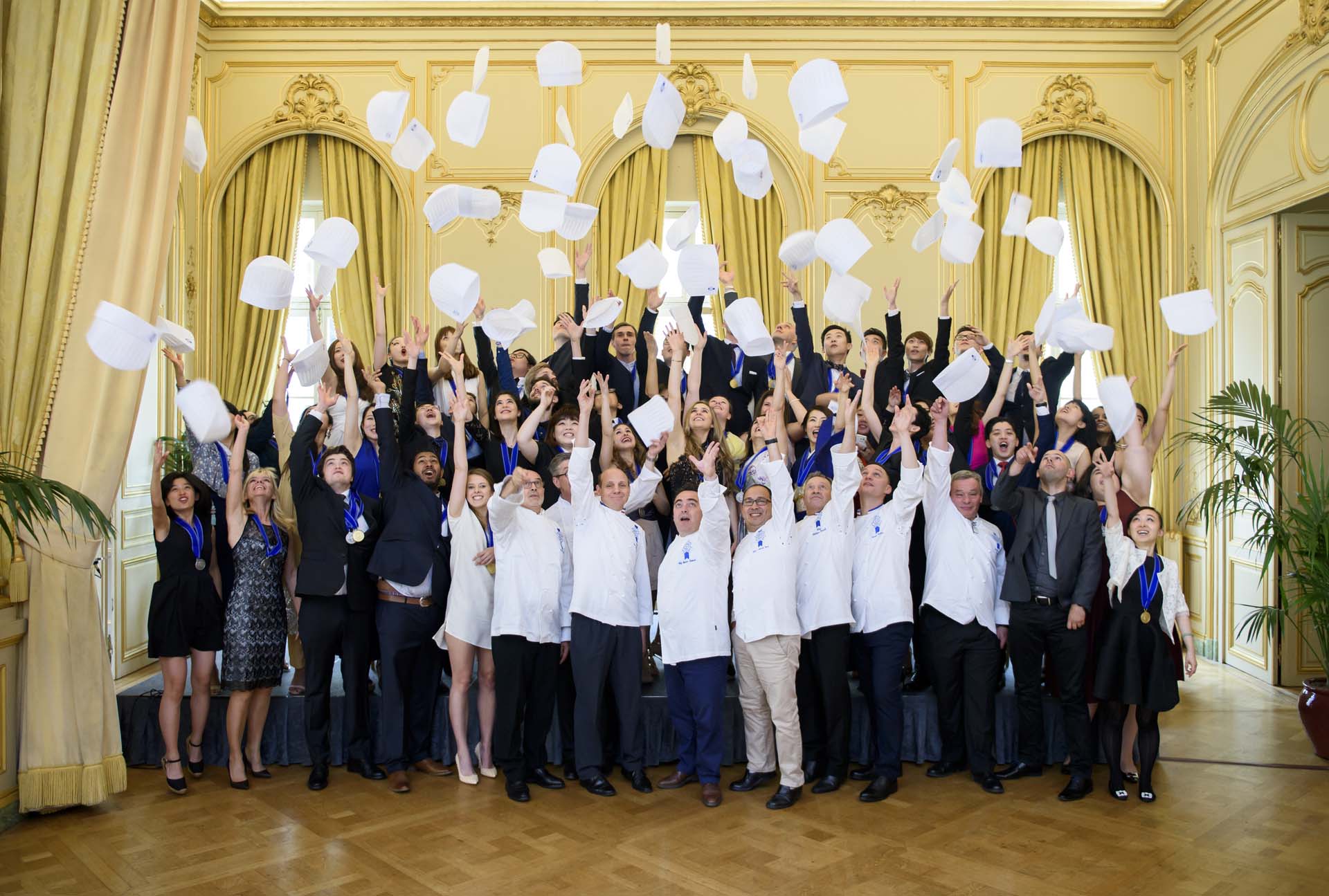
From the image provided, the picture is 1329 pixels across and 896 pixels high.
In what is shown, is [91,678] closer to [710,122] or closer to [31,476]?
[31,476]

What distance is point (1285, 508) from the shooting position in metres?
6.57

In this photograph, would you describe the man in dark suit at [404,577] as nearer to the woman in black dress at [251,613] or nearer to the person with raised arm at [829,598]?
the woman in black dress at [251,613]

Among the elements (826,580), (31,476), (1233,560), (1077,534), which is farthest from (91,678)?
(1233,560)

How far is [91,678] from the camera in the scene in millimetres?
4391

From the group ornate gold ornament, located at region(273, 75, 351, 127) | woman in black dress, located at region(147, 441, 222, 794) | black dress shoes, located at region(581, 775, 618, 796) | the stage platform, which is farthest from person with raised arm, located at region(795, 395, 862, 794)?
ornate gold ornament, located at region(273, 75, 351, 127)

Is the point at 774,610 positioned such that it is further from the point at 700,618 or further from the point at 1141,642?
the point at 1141,642

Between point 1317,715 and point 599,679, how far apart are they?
11.2 ft

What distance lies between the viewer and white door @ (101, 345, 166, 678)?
667 centimetres

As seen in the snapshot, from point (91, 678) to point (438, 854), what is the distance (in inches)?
67.0

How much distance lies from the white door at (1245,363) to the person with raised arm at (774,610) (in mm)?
3535

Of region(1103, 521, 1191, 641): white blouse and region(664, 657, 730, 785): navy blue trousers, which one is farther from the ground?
region(1103, 521, 1191, 641): white blouse

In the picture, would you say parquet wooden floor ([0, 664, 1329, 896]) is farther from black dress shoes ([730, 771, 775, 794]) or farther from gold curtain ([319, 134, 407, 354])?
gold curtain ([319, 134, 407, 354])

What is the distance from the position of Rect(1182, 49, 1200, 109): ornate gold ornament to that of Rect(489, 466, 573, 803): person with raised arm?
5993 millimetres

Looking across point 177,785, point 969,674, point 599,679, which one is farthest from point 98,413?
point 969,674
